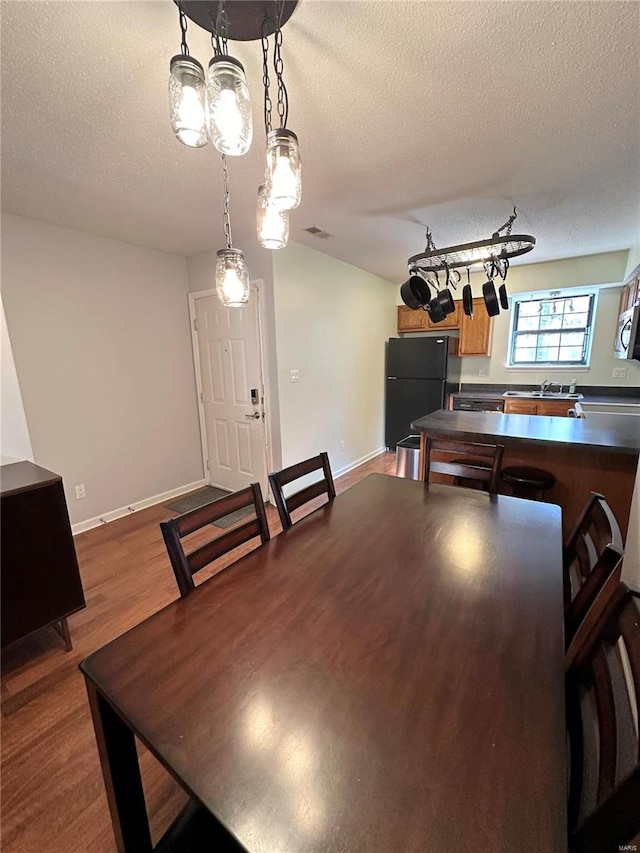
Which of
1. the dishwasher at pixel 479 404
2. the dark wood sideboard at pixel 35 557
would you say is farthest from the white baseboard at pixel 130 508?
the dishwasher at pixel 479 404

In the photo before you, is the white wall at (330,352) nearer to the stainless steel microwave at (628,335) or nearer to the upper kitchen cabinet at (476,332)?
the upper kitchen cabinet at (476,332)

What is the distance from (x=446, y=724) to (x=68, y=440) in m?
3.24

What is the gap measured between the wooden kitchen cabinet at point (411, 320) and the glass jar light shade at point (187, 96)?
14.6 feet

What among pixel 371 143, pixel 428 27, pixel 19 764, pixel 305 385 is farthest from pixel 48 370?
pixel 428 27

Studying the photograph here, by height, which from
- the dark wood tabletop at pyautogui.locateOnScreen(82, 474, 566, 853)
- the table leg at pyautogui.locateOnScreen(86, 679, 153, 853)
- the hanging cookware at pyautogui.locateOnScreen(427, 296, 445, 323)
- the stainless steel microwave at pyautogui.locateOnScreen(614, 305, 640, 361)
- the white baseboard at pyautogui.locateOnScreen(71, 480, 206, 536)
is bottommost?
the white baseboard at pyautogui.locateOnScreen(71, 480, 206, 536)

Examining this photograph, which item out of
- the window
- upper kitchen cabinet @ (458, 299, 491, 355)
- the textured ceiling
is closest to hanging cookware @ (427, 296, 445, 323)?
the textured ceiling

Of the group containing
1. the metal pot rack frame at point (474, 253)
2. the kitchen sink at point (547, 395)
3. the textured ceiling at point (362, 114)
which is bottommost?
the kitchen sink at point (547, 395)

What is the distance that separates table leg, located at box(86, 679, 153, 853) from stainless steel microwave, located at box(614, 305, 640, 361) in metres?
4.07

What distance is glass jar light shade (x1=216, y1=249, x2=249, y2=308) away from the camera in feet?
4.12

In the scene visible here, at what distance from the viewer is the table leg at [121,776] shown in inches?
31.8

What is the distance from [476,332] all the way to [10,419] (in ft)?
15.8

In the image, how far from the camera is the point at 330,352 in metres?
3.83

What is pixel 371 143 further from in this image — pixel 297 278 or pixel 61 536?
pixel 61 536

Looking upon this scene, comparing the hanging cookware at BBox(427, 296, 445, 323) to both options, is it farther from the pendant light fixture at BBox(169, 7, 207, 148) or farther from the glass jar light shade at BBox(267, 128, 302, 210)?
the pendant light fixture at BBox(169, 7, 207, 148)
